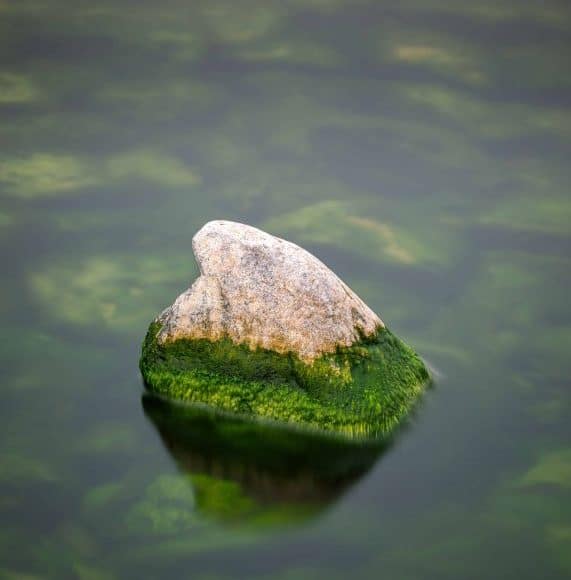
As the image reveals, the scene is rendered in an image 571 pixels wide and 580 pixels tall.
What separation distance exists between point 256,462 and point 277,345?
0.95m

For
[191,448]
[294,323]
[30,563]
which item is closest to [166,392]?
[191,448]

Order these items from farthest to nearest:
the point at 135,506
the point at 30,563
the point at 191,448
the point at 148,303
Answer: the point at 148,303, the point at 191,448, the point at 135,506, the point at 30,563

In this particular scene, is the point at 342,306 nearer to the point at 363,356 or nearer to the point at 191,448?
the point at 363,356

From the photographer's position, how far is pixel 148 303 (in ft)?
38.7

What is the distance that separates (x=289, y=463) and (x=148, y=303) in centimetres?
275

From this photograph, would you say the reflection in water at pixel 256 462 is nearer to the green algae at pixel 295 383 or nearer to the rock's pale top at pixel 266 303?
the green algae at pixel 295 383

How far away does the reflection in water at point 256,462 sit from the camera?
30.5ft

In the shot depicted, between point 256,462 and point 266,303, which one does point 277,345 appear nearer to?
point 266,303

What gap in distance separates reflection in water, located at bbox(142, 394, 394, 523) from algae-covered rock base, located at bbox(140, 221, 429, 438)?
134 millimetres

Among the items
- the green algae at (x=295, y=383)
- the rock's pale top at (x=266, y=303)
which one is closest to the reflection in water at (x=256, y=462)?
the green algae at (x=295, y=383)

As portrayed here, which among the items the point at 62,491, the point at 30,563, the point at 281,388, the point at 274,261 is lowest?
the point at 30,563

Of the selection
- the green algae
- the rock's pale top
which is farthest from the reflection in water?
the rock's pale top

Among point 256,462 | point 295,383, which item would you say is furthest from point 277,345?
point 256,462

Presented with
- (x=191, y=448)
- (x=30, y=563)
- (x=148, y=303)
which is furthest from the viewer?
(x=148, y=303)
